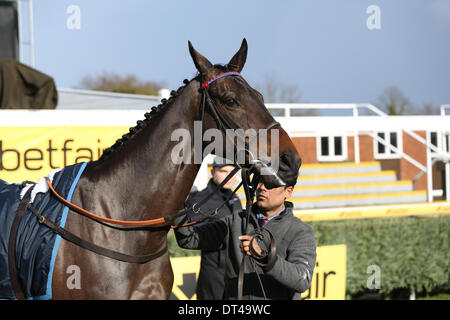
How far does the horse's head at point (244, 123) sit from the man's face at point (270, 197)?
23 centimetres

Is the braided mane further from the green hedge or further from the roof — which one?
the roof

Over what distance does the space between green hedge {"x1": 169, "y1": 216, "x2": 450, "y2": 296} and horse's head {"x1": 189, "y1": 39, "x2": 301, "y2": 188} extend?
3.90 m

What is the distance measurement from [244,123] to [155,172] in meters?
0.54

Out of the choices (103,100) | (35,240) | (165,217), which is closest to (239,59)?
(165,217)

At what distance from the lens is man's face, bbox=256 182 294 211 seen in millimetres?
2664

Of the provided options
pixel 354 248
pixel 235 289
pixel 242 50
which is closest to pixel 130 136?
pixel 242 50

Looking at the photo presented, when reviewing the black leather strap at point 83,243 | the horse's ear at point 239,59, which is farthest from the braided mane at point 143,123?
the black leather strap at point 83,243

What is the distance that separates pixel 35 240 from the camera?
7.93 ft

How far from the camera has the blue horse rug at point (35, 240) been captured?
237 cm

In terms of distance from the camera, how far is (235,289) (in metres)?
2.71

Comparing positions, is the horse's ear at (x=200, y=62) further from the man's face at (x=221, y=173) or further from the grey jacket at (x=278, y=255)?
the man's face at (x=221, y=173)

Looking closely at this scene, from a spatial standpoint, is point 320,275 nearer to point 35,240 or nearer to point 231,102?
point 231,102

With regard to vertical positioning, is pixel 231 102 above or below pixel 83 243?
above
